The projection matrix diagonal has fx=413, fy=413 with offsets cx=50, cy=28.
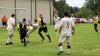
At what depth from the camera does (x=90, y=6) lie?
12375cm

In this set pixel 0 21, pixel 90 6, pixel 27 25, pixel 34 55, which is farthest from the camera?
pixel 90 6

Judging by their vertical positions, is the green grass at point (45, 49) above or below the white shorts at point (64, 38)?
below

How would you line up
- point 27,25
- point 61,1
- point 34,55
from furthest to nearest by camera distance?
point 61,1, point 27,25, point 34,55

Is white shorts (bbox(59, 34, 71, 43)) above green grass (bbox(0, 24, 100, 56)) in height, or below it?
above

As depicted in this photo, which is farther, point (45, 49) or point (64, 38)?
point (45, 49)

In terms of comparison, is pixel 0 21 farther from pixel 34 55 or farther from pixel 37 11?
pixel 34 55

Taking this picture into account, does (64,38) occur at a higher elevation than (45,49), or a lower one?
higher

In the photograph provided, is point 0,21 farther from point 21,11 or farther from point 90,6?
point 90,6

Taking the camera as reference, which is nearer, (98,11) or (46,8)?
(46,8)

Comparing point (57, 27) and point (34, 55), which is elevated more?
point (57, 27)

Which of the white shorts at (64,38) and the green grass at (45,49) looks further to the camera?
the green grass at (45,49)

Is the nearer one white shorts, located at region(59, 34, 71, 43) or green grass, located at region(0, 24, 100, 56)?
white shorts, located at region(59, 34, 71, 43)

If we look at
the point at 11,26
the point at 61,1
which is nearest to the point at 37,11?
the point at 11,26

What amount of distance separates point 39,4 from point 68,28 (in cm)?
6262
